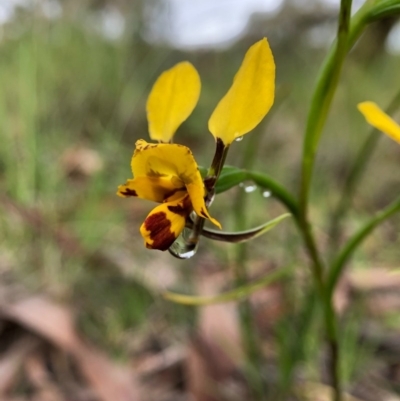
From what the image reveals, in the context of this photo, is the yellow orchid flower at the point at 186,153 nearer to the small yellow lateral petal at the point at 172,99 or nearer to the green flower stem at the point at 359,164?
the small yellow lateral petal at the point at 172,99

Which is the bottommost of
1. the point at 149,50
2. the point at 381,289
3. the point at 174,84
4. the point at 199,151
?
the point at 199,151

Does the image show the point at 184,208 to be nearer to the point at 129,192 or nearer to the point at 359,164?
the point at 129,192

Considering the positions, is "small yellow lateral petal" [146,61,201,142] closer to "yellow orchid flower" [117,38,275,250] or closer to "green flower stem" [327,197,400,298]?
"yellow orchid flower" [117,38,275,250]

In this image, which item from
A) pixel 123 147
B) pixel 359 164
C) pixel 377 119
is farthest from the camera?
pixel 123 147

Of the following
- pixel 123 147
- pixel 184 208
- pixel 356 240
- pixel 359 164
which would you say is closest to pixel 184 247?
pixel 184 208

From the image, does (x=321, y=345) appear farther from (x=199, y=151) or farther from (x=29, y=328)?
(x=199, y=151)

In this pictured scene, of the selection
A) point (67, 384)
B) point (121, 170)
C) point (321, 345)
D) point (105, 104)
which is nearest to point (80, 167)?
point (121, 170)

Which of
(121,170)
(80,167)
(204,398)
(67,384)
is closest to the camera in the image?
(204,398)
